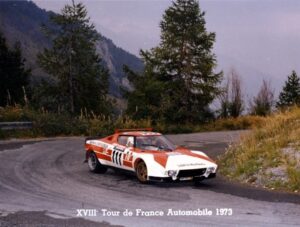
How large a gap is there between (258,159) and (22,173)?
6.32m

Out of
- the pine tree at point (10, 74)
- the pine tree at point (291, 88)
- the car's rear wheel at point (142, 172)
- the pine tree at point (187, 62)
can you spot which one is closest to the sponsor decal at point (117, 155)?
the car's rear wheel at point (142, 172)

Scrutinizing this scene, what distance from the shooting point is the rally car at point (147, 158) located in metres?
11.7

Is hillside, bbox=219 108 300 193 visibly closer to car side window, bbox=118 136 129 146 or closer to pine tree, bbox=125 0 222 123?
car side window, bbox=118 136 129 146

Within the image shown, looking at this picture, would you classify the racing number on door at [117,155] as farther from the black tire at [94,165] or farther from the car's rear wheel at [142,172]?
the car's rear wheel at [142,172]

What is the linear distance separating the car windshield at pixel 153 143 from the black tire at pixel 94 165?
58.4 inches

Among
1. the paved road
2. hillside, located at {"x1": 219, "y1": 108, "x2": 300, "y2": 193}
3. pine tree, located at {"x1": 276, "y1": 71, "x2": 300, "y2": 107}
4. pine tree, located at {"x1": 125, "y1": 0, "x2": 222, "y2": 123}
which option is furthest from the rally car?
pine tree, located at {"x1": 276, "y1": 71, "x2": 300, "y2": 107}

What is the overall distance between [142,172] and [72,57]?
24.4 metres

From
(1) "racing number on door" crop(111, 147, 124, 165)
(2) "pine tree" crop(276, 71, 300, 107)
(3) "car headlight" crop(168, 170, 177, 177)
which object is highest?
(2) "pine tree" crop(276, 71, 300, 107)

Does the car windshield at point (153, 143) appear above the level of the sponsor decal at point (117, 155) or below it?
above

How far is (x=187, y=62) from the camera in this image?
3403 centimetres

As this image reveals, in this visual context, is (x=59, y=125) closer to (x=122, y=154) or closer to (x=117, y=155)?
(x=117, y=155)

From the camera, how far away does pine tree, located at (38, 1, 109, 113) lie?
34.6m

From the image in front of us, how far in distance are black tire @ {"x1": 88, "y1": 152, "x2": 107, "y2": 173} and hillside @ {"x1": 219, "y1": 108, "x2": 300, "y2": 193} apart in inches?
132

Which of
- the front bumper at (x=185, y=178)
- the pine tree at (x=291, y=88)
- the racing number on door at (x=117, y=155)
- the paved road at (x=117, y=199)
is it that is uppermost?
the pine tree at (x=291, y=88)
